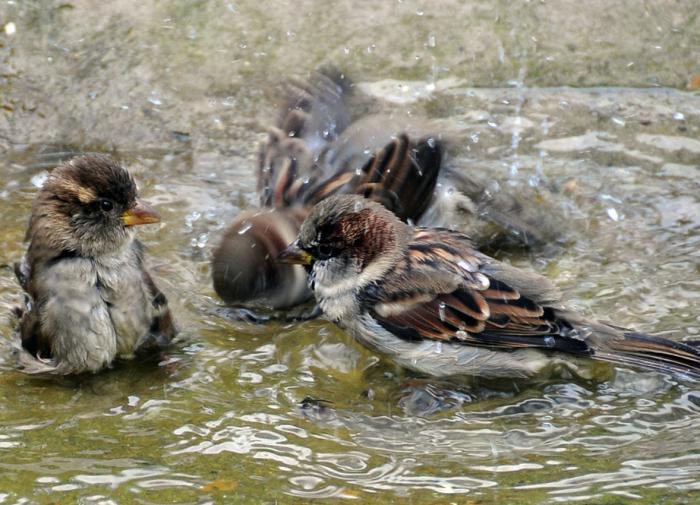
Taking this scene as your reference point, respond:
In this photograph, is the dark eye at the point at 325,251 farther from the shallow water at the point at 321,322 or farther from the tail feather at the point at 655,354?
the tail feather at the point at 655,354

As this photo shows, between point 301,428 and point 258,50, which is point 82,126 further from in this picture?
point 301,428

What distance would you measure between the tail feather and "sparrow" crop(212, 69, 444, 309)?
163 cm

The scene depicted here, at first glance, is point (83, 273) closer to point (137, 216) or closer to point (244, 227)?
point (137, 216)

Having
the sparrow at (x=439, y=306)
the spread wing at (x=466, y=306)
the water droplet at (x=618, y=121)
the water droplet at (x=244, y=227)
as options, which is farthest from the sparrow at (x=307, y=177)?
the water droplet at (x=618, y=121)

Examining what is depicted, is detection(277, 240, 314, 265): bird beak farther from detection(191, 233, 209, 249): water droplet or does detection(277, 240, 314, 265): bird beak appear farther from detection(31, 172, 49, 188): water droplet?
detection(31, 172, 49, 188): water droplet

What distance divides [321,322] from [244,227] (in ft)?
2.05

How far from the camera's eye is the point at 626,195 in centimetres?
628

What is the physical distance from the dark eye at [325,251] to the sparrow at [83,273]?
30.1 inches

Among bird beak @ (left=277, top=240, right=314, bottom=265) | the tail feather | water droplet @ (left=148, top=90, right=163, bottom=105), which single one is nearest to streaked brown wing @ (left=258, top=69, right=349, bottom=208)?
water droplet @ (left=148, top=90, right=163, bottom=105)

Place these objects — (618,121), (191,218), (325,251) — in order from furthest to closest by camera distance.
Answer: (618,121) < (191,218) < (325,251)

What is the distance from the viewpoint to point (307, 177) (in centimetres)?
611

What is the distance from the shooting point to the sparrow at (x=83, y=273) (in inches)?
178

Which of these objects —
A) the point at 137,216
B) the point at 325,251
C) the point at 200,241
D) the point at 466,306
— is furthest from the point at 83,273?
the point at 466,306

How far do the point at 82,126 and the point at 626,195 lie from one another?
335 cm
